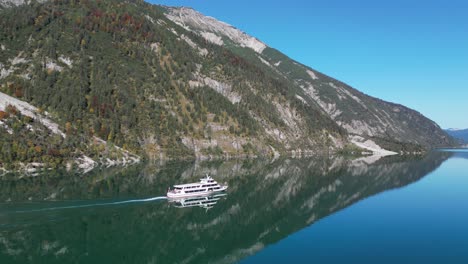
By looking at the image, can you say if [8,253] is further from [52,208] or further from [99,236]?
[52,208]

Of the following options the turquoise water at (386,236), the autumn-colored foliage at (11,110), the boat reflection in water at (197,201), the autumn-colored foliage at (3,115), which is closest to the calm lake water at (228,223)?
the turquoise water at (386,236)

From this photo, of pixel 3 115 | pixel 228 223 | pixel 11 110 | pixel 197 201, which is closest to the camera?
pixel 228 223

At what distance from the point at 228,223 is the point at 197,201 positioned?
874 inches

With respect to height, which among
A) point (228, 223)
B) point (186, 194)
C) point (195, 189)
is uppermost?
point (195, 189)

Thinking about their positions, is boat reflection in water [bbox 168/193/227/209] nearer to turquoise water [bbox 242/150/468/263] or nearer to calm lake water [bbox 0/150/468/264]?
calm lake water [bbox 0/150/468/264]

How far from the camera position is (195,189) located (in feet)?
354

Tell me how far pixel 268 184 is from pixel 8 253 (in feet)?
286

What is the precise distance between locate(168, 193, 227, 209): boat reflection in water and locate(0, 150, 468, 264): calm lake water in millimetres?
888

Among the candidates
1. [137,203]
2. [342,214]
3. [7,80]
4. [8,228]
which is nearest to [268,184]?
[342,214]

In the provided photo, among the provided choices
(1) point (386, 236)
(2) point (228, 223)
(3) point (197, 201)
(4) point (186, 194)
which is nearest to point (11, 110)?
(4) point (186, 194)

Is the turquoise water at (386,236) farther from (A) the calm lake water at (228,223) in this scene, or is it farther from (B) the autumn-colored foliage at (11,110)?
(B) the autumn-colored foliage at (11,110)

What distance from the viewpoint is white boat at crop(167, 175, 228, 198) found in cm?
10285

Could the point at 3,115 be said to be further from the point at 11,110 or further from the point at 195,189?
the point at 195,189

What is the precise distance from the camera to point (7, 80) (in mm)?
193375
